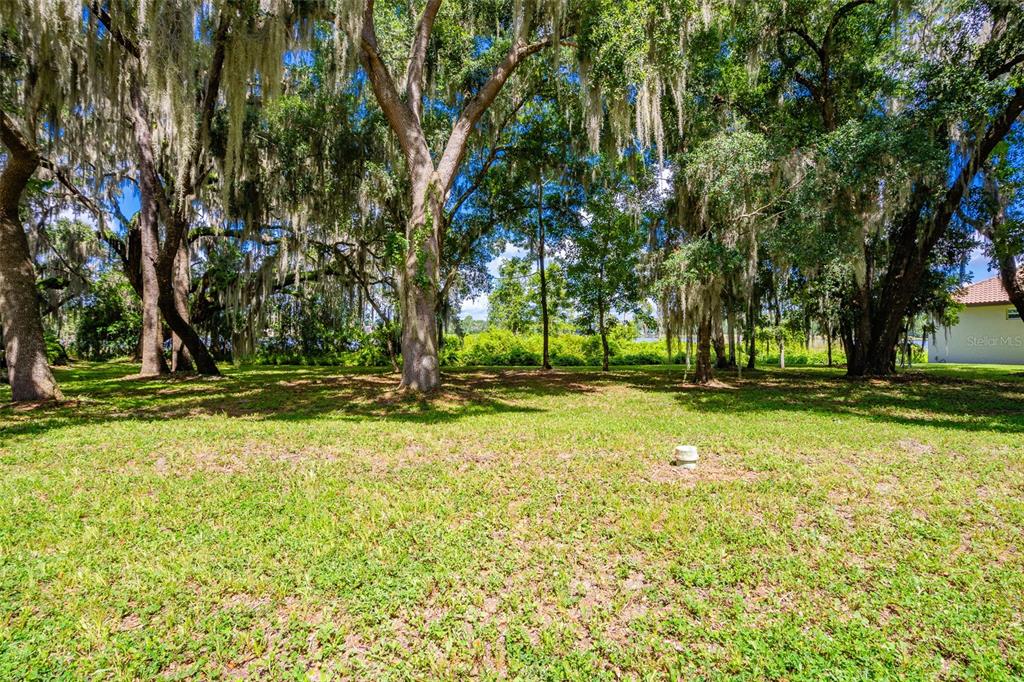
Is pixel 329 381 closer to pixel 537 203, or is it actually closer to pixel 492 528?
pixel 537 203

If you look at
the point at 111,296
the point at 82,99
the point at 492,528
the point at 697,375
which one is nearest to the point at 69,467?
the point at 492,528

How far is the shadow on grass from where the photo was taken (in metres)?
6.52

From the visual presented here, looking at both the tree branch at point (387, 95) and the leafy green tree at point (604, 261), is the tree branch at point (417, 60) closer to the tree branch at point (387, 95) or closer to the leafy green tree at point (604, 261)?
the tree branch at point (387, 95)

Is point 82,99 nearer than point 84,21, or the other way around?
point 84,21

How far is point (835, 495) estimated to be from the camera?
137 inches

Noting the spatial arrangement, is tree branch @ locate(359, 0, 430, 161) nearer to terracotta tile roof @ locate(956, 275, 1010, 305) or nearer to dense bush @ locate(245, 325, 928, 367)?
dense bush @ locate(245, 325, 928, 367)


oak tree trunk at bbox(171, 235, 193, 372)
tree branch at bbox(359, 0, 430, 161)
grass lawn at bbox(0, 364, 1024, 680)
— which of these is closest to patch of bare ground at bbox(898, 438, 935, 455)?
grass lawn at bbox(0, 364, 1024, 680)

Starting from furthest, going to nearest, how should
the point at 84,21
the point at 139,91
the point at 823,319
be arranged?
the point at 823,319 → the point at 139,91 → the point at 84,21

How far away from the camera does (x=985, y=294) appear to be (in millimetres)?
21609

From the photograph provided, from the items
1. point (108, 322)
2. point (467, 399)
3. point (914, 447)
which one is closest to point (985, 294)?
point (914, 447)

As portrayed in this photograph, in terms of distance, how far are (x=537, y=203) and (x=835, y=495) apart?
11120 millimetres
